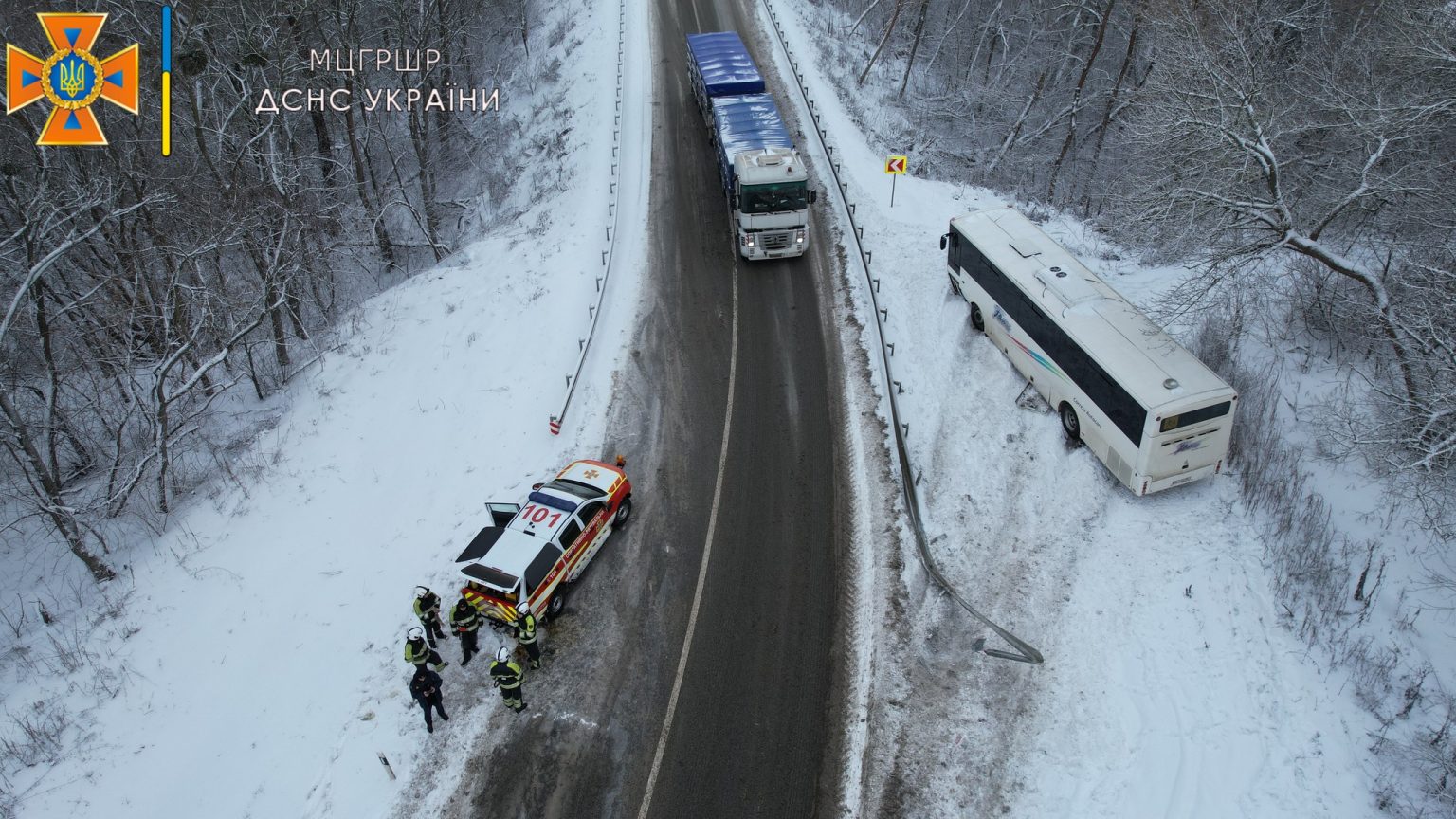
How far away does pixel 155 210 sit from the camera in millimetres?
24250

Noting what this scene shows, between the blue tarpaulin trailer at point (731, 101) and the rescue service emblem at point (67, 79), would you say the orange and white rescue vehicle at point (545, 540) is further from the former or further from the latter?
the rescue service emblem at point (67, 79)

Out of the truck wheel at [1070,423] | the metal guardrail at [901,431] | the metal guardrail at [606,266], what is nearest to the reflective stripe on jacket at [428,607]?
the metal guardrail at [606,266]

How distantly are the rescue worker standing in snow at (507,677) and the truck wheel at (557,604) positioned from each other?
6.16 ft

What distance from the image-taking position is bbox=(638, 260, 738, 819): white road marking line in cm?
1265

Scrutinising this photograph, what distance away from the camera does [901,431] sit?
18453 millimetres

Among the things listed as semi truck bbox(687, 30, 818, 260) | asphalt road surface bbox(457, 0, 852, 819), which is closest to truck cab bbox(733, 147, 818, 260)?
semi truck bbox(687, 30, 818, 260)

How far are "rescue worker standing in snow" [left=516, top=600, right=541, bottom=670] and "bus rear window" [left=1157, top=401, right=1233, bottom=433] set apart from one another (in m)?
11.8

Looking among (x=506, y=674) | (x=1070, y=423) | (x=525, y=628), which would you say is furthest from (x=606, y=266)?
(x=506, y=674)

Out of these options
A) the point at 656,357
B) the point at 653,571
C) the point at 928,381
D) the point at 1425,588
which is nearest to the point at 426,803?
the point at 653,571

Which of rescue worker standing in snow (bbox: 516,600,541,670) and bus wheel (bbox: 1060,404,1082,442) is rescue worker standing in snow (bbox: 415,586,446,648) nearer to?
rescue worker standing in snow (bbox: 516,600,541,670)

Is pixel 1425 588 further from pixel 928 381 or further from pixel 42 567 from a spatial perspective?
pixel 42 567

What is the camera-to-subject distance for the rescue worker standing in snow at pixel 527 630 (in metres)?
13.6

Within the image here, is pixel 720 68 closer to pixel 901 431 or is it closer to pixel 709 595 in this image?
pixel 901 431

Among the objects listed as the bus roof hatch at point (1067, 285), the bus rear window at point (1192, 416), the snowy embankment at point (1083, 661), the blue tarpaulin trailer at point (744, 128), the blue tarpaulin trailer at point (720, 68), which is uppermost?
the blue tarpaulin trailer at point (720, 68)
